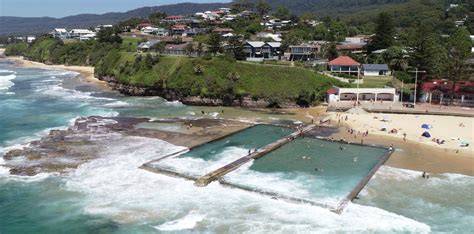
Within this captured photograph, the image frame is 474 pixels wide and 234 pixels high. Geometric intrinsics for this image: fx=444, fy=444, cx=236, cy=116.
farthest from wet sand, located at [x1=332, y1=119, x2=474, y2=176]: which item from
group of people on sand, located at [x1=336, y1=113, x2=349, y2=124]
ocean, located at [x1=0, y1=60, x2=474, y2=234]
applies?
group of people on sand, located at [x1=336, y1=113, x2=349, y2=124]

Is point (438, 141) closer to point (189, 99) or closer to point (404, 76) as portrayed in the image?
point (404, 76)

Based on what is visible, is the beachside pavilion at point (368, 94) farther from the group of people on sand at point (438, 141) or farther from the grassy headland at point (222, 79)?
the group of people on sand at point (438, 141)

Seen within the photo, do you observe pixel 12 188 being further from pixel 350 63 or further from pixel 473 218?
pixel 350 63

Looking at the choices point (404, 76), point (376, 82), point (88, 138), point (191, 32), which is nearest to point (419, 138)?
point (376, 82)

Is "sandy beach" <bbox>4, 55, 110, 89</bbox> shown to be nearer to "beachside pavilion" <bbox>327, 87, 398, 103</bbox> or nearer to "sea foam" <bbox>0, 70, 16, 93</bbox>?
"sea foam" <bbox>0, 70, 16, 93</bbox>

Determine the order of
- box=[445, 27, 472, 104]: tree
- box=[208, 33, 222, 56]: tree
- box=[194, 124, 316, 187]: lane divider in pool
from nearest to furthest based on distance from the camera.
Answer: box=[194, 124, 316, 187]: lane divider in pool → box=[445, 27, 472, 104]: tree → box=[208, 33, 222, 56]: tree

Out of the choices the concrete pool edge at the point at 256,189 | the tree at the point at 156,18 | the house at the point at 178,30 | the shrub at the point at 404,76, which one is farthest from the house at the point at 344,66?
the tree at the point at 156,18
